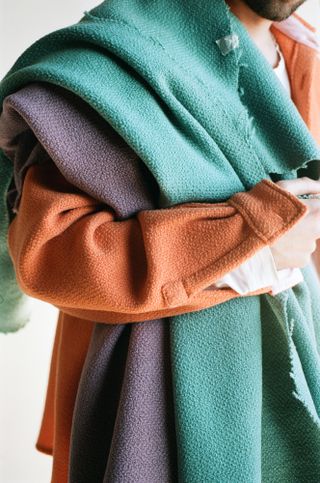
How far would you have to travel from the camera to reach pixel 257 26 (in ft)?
2.14

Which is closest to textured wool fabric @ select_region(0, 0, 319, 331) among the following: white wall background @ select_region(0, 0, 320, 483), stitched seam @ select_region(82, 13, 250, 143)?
stitched seam @ select_region(82, 13, 250, 143)

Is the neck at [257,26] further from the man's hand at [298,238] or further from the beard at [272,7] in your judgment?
the man's hand at [298,238]

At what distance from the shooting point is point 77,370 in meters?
0.61

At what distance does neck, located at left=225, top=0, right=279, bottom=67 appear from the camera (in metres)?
0.62

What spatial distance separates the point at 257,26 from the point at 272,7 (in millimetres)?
45

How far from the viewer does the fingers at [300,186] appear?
0.55 meters

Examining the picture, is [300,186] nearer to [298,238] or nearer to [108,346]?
[298,238]

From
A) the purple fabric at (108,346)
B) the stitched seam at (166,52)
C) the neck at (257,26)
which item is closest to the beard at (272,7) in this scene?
the neck at (257,26)

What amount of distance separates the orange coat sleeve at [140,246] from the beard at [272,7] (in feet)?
0.77

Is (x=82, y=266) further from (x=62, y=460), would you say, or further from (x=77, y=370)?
(x=62, y=460)

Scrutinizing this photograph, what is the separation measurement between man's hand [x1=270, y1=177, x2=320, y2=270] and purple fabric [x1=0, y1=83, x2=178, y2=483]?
0.13 meters

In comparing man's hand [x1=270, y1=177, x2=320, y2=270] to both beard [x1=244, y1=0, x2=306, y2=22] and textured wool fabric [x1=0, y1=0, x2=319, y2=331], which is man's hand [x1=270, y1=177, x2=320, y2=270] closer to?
textured wool fabric [x1=0, y1=0, x2=319, y2=331]

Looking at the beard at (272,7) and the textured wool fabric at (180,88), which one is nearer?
the textured wool fabric at (180,88)

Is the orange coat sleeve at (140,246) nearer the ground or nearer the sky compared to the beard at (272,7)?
nearer the ground
